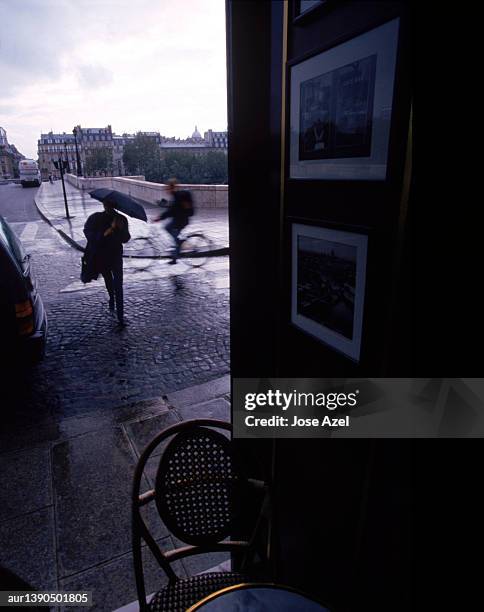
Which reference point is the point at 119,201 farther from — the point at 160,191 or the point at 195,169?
the point at 195,169

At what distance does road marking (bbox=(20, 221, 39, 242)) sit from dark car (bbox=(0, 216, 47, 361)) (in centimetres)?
1162

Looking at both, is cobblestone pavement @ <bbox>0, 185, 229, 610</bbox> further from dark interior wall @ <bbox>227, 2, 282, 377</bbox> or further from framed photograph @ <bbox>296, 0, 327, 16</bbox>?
framed photograph @ <bbox>296, 0, 327, 16</bbox>

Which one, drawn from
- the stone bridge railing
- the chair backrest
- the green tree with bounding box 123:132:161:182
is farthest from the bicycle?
the green tree with bounding box 123:132:161:182

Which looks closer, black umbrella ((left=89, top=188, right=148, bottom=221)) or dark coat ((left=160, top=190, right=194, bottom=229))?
black umbrella ((left=89, top=188, right=148, bottom=221))

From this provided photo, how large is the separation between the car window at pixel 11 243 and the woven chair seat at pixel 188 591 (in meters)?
3.58

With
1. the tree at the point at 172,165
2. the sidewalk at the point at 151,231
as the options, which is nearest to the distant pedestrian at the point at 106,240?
the sidewalk at the point at 151,231

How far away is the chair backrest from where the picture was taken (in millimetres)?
1850

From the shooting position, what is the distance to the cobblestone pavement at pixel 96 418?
2.63m

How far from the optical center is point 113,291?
6633mm

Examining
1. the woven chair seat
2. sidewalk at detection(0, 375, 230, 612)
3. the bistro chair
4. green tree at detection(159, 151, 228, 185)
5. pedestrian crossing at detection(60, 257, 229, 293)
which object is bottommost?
sidewalk at detection(0, 375, 230, 612)

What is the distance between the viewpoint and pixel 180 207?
1053cm

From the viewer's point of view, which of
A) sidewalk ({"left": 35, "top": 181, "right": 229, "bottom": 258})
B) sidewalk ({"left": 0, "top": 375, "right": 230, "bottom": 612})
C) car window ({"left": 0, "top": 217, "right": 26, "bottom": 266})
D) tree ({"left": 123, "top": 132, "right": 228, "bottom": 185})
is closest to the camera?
sidewalk ({"left": 0, "top": 375, "right": 230, "bottom": 612})

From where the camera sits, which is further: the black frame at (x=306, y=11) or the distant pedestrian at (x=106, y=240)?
the distant pedestrian at (x=106, y=240)

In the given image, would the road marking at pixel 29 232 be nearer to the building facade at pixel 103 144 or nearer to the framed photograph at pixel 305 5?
the framed photograph at pixel 305 5
